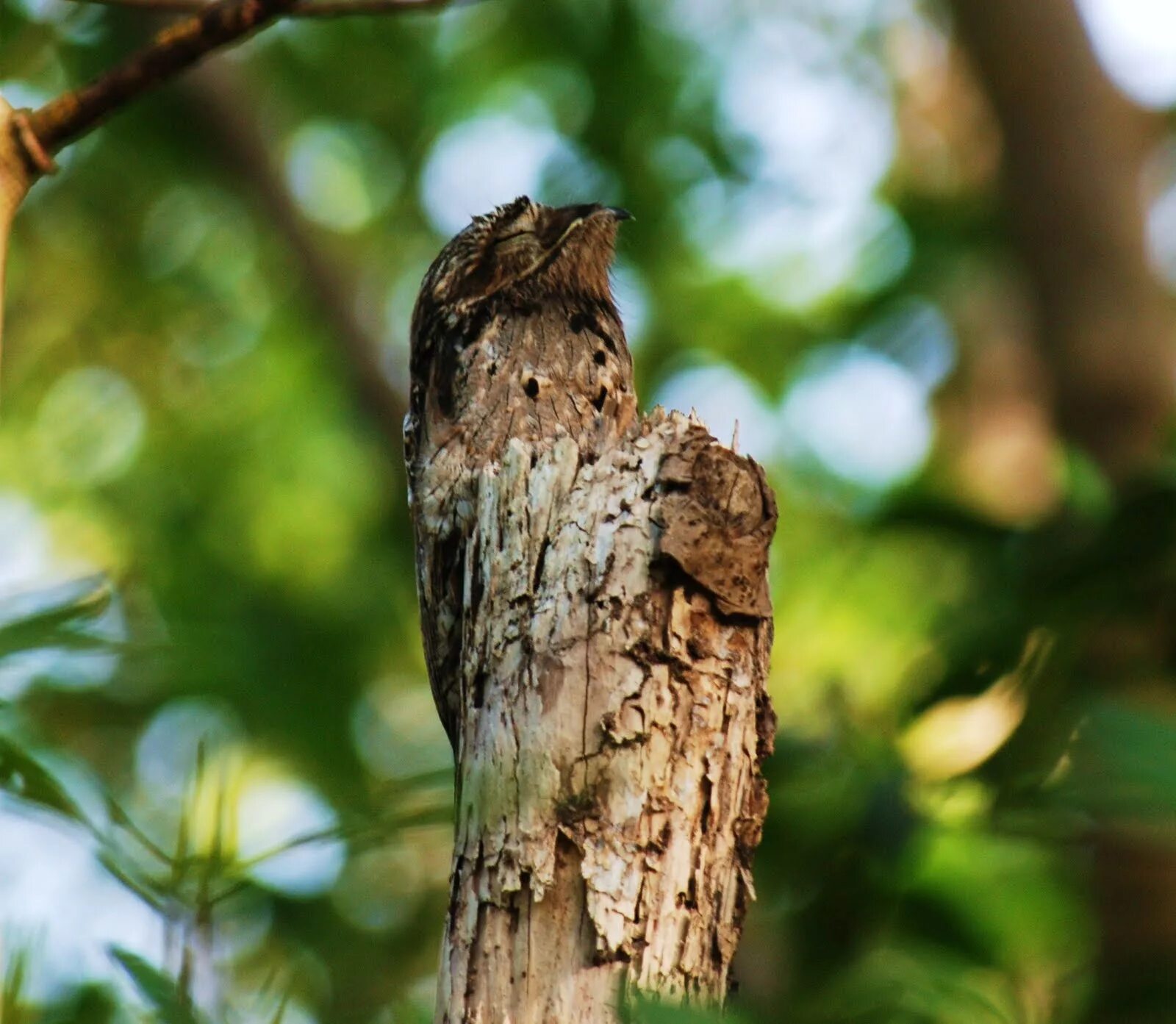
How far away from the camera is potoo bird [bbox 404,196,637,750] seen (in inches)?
120

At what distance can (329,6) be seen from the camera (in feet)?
8.87

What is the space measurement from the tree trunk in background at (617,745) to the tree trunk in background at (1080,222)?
4.09 meters

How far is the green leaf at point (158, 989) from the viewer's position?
1.26 m

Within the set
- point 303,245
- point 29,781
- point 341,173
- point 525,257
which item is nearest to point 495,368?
point 525,257

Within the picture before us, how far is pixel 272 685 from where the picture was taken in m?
2.65

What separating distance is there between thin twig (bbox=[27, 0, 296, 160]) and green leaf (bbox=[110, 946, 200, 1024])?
1.51 m

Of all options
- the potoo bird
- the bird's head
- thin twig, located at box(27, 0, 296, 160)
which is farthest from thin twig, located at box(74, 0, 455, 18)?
the bird's head

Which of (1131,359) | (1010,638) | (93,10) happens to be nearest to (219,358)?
(93,10)

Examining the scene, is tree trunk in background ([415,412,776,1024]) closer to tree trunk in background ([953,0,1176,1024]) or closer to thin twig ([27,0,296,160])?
thin twig ([27,0,296,160])

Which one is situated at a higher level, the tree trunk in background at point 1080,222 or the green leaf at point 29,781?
the tree trunk in background at point 1080,222

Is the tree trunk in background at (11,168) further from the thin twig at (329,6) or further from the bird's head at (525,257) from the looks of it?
the bird's head at (525,257)

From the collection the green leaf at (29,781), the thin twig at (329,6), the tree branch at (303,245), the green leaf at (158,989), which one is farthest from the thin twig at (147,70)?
the tree branch at (303,245)

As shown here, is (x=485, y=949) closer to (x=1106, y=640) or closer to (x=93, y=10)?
(x=1106, y=640)

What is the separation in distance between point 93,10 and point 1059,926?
616 centimetres
